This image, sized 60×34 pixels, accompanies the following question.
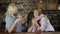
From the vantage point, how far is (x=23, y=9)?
326 centimetres

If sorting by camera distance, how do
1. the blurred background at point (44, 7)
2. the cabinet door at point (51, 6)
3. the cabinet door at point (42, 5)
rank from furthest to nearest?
the cabinet door at point (51, 6), the cabinet door at point (42, 5), the blurred background at point (44, 7)

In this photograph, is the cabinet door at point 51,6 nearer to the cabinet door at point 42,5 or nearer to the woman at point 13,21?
the cabinet door at point 42,5

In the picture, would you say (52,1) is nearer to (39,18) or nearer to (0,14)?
(0,14)

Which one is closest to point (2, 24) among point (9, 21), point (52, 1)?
point (9, 21)

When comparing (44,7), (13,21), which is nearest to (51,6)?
(44,7)

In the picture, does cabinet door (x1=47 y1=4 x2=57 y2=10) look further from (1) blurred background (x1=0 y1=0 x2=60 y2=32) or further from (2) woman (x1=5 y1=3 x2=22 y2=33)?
(2) woman (x1=5 y1=3 x2=22 y2=33)

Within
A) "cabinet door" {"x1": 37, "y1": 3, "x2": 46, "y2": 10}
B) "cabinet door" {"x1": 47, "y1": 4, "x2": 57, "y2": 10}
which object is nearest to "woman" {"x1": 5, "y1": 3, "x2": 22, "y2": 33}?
"cabinet door" {"x1": 37, "y1": 3, "x2": 46, "y2": 10}

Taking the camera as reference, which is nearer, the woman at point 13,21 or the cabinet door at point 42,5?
the woman at point 13,21

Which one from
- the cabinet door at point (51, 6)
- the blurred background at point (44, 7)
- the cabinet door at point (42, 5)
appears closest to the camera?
the blurred background at point (44, 7)

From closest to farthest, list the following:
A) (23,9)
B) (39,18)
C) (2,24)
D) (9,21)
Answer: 1. (9,21)
2. (39,18)
3. (2,24)
4. (23,9)

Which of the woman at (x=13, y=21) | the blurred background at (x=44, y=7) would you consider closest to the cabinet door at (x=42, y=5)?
the blurred background at (x=44, y=7)

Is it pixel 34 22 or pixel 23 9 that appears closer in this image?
pixel 34 22

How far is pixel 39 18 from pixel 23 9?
1.03 m

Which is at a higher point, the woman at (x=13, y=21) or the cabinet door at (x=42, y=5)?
the cabinet door at (x=42, y=5)
